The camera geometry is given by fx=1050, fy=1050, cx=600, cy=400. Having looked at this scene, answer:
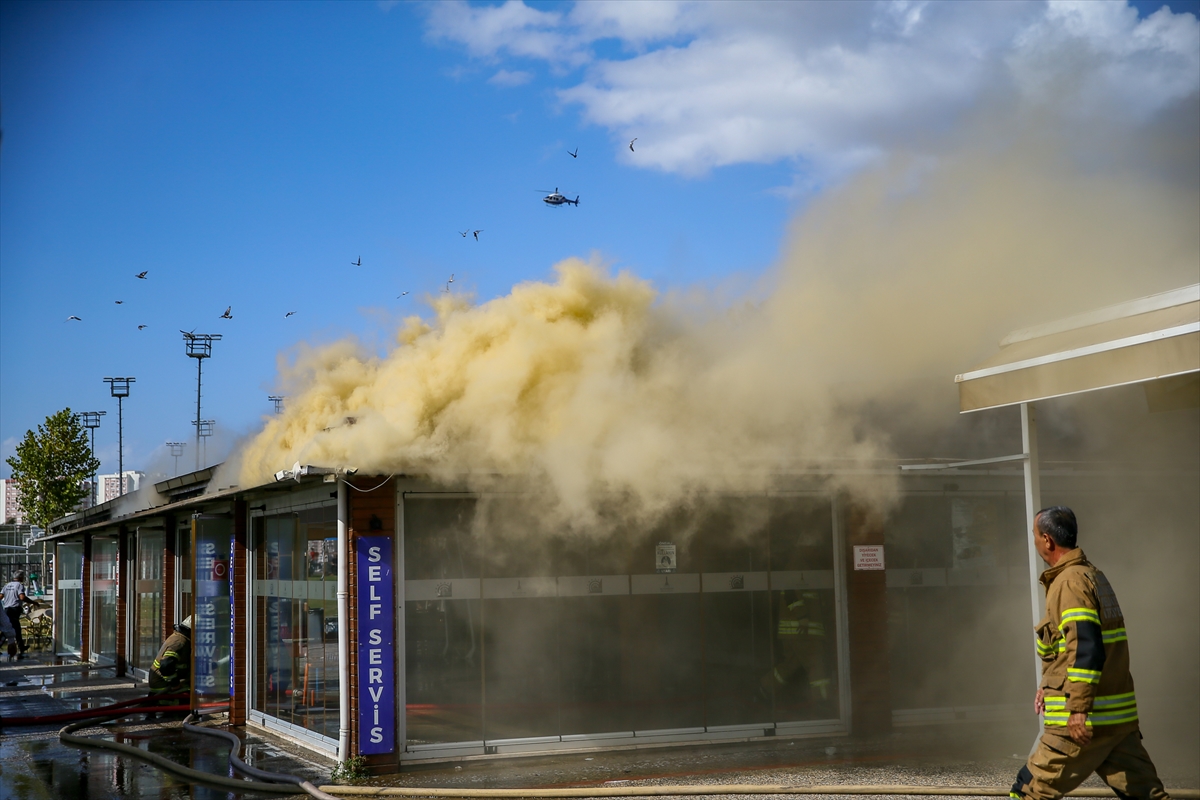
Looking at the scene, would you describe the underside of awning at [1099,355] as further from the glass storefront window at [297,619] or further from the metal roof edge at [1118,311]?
the glass storefront window at [297,619]

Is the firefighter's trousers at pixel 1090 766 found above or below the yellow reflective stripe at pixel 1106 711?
below

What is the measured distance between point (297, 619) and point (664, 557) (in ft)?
13.2

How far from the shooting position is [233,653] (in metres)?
12.6

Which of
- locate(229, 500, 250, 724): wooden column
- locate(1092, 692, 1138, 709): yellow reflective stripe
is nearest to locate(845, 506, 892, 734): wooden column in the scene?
locate(1092, 692, 1138, 709): yellow reflective stripe

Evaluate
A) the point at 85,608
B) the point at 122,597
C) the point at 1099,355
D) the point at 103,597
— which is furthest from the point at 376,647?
the point at 85,608

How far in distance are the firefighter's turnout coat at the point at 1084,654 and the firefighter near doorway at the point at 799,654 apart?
532 centimetres

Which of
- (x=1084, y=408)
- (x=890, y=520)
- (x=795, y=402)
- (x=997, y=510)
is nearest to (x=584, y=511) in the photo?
(x=795, y=402)

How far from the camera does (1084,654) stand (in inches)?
211

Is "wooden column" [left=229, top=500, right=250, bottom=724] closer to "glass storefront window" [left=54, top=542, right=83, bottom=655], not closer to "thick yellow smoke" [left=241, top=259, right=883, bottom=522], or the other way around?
"thick yellow smoke" [left=241, top=259, right=883, bottom=522]

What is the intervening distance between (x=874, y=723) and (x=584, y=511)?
152 inches

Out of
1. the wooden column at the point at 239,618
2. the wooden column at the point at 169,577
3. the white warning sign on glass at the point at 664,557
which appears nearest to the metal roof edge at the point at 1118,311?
the white warning sign on glass at the point at 664,557

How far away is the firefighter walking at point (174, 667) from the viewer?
13898 mm

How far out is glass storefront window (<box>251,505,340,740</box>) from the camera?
1027cm

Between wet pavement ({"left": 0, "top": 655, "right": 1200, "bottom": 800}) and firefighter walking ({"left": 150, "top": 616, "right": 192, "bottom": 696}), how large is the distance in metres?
1.72
